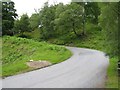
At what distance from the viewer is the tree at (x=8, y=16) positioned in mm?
71125

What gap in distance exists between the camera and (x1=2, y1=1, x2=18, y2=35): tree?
233 ft

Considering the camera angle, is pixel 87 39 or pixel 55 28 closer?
pixel 87 39

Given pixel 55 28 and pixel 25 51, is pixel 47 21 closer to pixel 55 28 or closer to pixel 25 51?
pixel 55 28

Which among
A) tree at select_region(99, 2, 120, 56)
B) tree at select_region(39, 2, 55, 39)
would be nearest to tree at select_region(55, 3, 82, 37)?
tree at select_region(39, 2, 55, 39)

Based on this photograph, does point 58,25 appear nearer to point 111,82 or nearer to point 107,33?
point 107,33

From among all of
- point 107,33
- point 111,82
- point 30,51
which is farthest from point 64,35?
point 111,82

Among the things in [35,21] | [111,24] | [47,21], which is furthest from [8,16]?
[111,24]

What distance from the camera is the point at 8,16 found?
2896 inches

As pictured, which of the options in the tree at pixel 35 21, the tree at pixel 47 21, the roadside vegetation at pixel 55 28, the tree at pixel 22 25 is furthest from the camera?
the tree at pixel 22 25

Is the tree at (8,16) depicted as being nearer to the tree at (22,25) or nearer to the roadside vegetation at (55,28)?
the roadside vegetation at (55,28)

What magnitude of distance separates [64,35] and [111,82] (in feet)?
163

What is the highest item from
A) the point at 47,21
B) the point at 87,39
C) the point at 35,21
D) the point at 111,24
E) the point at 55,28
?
the point at 111,24

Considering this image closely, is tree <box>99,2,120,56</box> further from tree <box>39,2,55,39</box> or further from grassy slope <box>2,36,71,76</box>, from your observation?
tree <box>39,2,55,39</box>

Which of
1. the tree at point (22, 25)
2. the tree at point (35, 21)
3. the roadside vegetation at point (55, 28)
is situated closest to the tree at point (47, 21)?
the roadside vegetation at point (55, 28)
